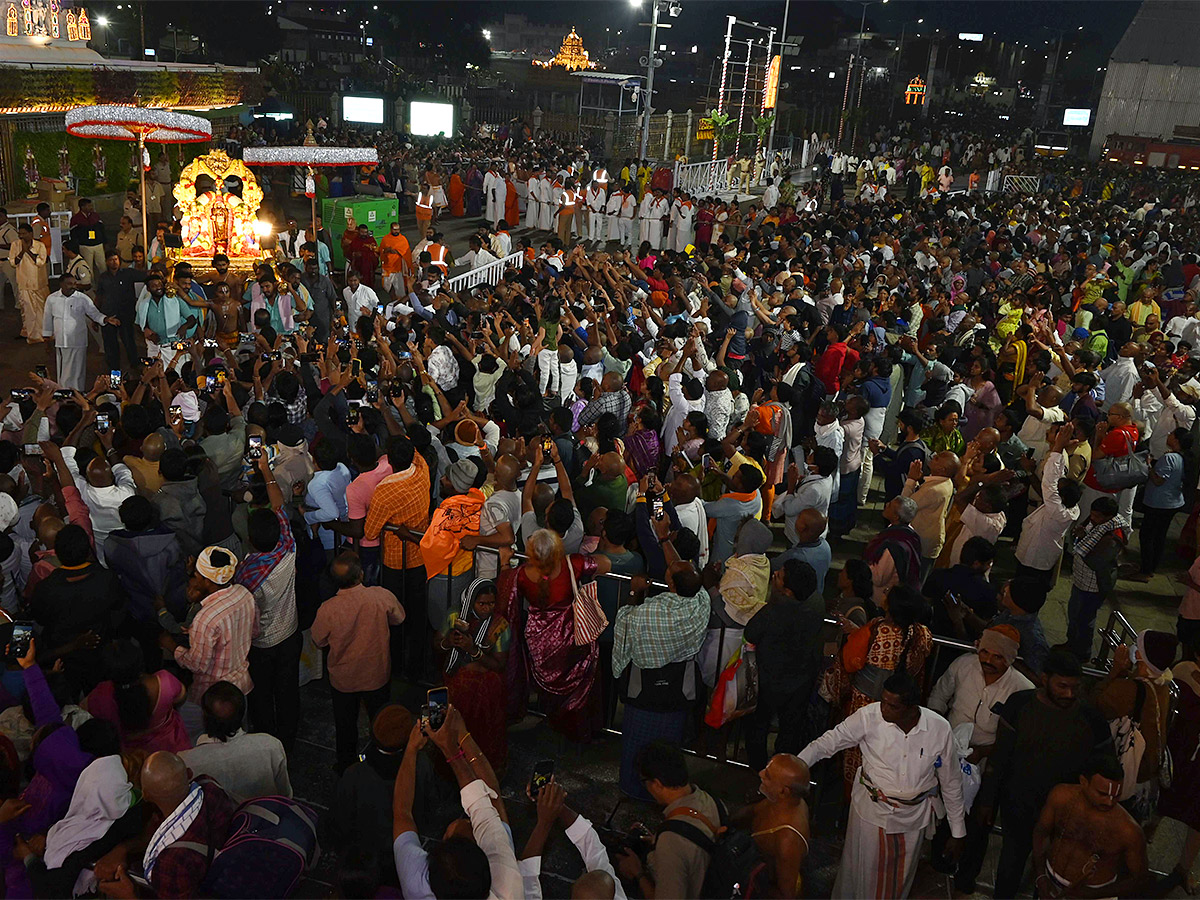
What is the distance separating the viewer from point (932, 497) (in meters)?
6.13

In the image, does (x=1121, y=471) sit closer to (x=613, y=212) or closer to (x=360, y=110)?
(x=613, y=212)

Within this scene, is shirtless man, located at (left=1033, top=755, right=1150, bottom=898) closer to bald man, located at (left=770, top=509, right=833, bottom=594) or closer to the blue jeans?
bald man, located at (left=770, top=509, right=833, bottom=594)

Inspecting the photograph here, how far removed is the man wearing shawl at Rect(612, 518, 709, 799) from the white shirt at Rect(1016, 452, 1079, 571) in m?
2.81

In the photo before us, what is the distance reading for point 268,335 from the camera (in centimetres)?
834

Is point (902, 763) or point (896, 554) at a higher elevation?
point (896, 554)

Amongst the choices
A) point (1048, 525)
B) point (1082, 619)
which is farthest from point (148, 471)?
point (1082, 619)

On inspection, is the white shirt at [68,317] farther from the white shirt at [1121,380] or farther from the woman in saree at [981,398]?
the white shirt at [1121,380]

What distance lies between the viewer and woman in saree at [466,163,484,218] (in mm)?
20844

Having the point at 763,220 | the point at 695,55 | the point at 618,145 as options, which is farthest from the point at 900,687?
the point at 695,55

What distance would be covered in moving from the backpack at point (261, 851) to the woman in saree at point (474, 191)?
18775 mm

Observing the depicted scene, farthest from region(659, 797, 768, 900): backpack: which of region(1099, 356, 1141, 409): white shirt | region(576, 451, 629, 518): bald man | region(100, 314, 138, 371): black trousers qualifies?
region(100, 314, 138, 371): black trousers

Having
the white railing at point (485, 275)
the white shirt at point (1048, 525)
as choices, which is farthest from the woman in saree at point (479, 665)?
the white railing at point (485, 275)

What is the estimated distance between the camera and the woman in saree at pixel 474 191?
20844 millimetres

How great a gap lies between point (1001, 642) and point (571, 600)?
6.66 feet
